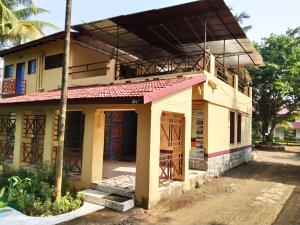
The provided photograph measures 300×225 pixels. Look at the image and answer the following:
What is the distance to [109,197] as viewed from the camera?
8.22 metres

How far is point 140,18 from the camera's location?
11.7 meters

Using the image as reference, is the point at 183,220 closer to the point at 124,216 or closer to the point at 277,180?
the point at 124,216

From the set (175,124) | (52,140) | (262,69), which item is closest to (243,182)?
(175,124)

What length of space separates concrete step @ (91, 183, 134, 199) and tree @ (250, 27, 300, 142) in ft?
78.5

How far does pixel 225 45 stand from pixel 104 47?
6984 mm

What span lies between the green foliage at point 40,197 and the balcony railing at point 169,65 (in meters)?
6.50

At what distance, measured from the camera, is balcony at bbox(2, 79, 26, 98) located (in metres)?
17.5

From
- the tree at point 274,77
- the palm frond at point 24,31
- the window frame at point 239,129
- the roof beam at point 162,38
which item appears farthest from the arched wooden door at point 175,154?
the tree at point 274,77

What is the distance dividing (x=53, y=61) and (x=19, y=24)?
13.3 ft

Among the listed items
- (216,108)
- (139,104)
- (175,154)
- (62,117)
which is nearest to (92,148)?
(62,117)

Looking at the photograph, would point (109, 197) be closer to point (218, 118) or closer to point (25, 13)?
point (218, 118)

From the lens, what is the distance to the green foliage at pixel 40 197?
285 inches

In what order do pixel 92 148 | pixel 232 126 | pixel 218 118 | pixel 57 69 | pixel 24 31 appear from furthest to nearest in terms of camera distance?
1. pixel 24 31
2. pixel 232 126
3. pixel 57 69
4. pixel 218 118
5. pixel 92 148

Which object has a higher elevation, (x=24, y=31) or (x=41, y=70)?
(x=24, y=31)
